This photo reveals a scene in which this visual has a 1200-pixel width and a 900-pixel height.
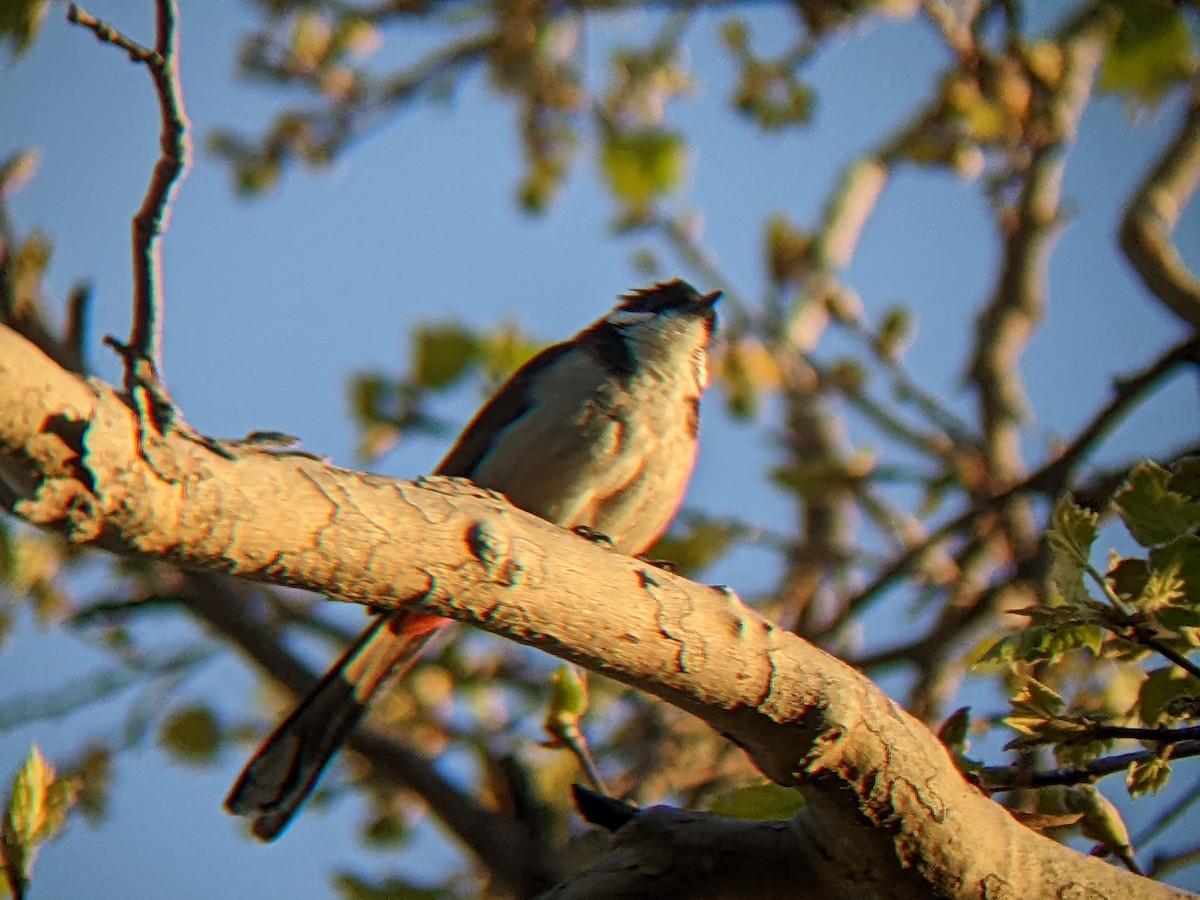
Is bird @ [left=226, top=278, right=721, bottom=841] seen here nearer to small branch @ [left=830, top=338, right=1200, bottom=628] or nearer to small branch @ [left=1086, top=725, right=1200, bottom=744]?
small branch @ [left=830, top=338, right=1200, bottom=628]

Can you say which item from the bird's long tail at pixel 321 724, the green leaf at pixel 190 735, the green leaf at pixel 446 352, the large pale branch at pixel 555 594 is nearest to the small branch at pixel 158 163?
the large pale branch at pixel 555 594

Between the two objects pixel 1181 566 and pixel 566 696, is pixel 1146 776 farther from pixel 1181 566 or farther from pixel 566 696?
pixel 566 696

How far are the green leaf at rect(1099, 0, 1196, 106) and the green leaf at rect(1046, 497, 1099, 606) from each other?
2.34 meters

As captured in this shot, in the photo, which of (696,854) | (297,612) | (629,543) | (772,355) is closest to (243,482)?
(696,854)

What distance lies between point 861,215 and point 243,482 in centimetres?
543

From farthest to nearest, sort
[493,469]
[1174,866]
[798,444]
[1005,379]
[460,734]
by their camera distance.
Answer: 1. [798,444]
2. [1005,379]
3. [460,734]
4. [493,469]
5. [1174,866]

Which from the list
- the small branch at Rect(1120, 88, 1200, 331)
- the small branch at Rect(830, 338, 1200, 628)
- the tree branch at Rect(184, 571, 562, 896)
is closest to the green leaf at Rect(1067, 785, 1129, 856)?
the small branch at Rect(830, 338, 1200, 628)

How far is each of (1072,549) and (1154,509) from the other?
5.7 inches

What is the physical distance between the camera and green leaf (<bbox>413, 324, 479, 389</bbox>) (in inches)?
179

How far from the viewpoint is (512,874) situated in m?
3.65

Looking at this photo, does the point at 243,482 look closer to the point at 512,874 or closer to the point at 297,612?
the point at 512,874

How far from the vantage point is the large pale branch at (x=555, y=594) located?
1.32 meters

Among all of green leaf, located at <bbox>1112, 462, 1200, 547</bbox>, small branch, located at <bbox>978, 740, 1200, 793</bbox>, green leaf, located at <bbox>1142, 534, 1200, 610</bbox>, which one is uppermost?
green leaf, located at <bbox>1112, 462, 1200, 547</bbox>

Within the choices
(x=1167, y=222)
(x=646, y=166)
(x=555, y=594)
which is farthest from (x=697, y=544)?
(x=555, y=594)
